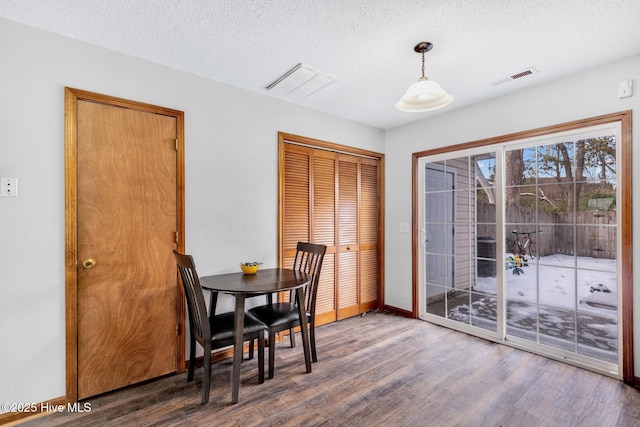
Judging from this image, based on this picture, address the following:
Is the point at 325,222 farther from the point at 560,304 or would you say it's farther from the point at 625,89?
the point at 625,89

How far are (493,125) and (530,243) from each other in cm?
124

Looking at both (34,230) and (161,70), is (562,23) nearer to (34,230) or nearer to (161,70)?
(161,70)

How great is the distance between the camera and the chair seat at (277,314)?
232 centimetres

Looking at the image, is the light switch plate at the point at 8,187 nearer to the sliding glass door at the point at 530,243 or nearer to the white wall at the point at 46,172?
the white wall at the point at 46,172

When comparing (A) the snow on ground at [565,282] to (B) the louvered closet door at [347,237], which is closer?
(A) the snow on ground at [565,282]

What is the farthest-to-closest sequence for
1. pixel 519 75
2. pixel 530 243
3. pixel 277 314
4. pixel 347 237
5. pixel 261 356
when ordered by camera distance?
pixel 347 237, pixel 530 243, pixel 519 75, pixel 277 314, pixel 261 356

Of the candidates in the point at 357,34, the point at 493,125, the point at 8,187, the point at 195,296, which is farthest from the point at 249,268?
the point at 493,125

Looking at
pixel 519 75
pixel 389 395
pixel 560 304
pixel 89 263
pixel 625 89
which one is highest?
pixel 519 75

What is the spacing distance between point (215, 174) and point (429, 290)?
112 inches

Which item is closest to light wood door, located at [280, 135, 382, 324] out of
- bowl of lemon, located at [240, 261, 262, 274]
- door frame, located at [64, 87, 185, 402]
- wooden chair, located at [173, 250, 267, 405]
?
bowl of lemon, located at [240, 261, 262, 274]

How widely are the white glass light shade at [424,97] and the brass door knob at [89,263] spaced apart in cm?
246

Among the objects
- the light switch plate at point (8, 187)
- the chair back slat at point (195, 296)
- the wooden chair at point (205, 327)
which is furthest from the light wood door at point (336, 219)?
the light switch plate at point (8, 187)

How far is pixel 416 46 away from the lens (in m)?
2.12

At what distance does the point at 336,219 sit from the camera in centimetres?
359
